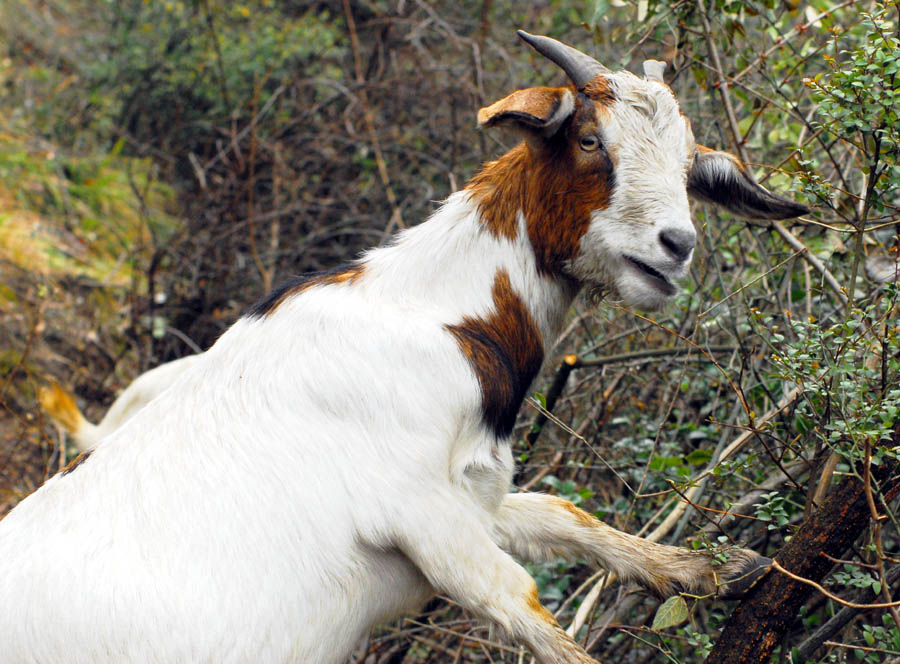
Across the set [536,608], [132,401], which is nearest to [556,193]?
[536,608]

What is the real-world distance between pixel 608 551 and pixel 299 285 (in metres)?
1.42

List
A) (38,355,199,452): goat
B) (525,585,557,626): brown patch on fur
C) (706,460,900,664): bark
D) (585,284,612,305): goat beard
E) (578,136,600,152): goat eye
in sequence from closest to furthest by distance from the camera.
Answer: (706,460,900,664): bark, (525,585,557,626): brown patch on fur, (578,136,600,152): goat eye, (585,284,612,305): goat beard, (38,355,199,452): goat

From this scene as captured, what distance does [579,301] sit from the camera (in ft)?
10.8

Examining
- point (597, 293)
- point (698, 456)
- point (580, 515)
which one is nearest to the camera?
point (597, 293)

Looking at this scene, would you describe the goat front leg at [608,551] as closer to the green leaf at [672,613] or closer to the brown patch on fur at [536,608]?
the green leaf at [672,613]

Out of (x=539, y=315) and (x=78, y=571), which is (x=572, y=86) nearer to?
(x=539, y=315)

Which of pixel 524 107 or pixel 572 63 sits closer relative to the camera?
pixel 524 107

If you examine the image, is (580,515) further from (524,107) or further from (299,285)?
(524,107)

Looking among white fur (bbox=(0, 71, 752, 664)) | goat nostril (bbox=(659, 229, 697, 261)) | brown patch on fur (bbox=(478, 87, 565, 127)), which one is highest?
brown patch on fur (bbox=(478, 87, 565, 127))

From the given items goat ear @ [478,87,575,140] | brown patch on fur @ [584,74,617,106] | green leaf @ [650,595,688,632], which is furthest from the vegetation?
goat ear @ [478,87,575,140]

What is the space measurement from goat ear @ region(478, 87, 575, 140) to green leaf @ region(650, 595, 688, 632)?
154cm

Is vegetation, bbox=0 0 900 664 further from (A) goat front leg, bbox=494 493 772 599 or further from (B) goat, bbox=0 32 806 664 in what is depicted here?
(B) goat, bbox=0 32 806 664

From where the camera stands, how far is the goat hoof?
9.64 ft

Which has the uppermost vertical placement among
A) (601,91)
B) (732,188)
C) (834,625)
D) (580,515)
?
(601,91)
